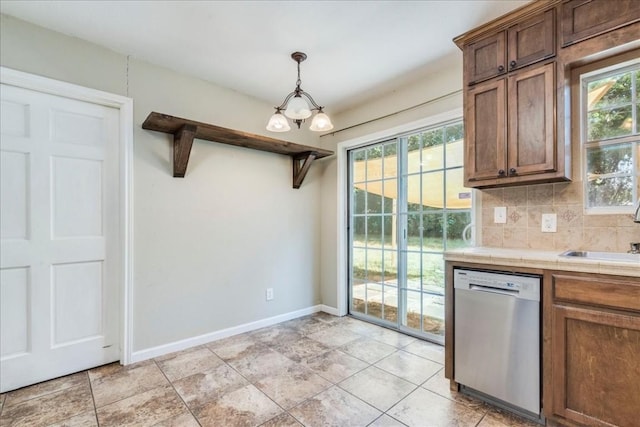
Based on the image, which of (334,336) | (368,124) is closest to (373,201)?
(368,124)

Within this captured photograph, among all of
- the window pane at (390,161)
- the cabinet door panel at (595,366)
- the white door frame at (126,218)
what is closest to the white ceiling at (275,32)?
the white door frame at (126,218)

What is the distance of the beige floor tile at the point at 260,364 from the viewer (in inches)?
89.2

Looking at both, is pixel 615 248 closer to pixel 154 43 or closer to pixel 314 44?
pixel 314 44

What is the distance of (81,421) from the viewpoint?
1.73m

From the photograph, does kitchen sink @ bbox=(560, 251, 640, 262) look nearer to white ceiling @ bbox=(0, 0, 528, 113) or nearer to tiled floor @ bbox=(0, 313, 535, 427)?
tiled floor @ bbox=(0, 313, 535, 427)

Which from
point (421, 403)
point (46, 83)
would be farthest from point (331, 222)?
point (46, 83)

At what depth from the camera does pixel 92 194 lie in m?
2.36

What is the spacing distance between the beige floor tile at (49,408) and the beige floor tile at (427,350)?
7.77ft

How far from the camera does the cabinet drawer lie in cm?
138

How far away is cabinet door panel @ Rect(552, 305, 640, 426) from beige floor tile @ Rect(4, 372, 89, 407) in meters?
3.02

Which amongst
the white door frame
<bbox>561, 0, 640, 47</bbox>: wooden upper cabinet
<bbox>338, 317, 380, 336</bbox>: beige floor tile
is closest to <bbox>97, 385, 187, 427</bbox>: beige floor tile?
the white door frame

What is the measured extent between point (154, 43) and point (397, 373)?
308 cm

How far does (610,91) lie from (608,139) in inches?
12.1

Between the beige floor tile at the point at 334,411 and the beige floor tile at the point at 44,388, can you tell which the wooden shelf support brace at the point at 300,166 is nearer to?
the beige floor tile at the point at 334,411
